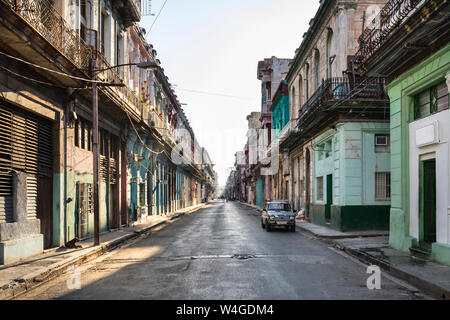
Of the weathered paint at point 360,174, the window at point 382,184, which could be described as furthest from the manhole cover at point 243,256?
the window at point 382,184

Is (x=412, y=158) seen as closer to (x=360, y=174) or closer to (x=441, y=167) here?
(x=441, y=167)

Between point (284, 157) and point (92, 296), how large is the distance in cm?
2845

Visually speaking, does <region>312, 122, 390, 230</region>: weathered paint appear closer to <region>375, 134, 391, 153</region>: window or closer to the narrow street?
<region>375, 134, 391, 153</region>: window

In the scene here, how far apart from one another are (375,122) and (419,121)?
7.08m

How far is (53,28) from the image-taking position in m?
11.4

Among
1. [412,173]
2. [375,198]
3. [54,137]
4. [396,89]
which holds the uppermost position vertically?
[396,89]

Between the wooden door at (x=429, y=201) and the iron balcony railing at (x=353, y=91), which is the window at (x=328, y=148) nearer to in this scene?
the iron balcony railing at (x=353, y=91)

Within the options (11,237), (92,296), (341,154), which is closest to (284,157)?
(341,154)

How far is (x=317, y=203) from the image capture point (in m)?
23.5

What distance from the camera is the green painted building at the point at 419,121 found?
10.0 meters

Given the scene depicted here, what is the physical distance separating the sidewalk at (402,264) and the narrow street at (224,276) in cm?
39

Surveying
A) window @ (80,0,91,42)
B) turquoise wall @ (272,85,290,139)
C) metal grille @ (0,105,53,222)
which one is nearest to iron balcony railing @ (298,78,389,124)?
window @ (80,0,91,42)

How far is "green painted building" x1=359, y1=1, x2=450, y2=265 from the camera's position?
10.0 meters

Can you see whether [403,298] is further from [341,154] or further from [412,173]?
[341,154]
